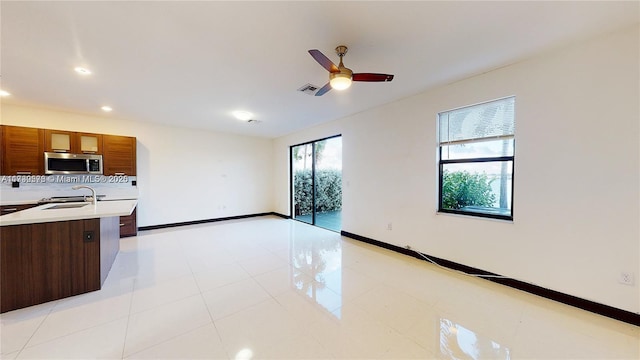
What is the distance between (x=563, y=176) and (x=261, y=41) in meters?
3.22

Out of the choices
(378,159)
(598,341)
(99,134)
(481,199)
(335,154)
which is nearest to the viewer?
(598,341)

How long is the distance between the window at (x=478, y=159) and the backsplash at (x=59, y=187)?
19.6ft

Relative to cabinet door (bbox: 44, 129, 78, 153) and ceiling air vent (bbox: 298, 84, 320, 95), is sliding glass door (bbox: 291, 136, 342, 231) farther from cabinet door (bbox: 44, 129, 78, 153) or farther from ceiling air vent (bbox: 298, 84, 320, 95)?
cabinet door (bbox: 44, 129, 78, 153)

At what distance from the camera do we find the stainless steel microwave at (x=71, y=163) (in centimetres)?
387

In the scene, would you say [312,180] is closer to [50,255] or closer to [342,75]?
[342,75]

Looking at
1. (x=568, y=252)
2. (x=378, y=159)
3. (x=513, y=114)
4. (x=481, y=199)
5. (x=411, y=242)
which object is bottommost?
(x=411, y=242)

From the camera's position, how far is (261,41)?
214 centimetres

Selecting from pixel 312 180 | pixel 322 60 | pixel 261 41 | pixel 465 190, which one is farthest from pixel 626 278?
pixel 312 180

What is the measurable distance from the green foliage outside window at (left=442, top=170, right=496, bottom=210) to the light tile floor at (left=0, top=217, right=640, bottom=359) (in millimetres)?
937

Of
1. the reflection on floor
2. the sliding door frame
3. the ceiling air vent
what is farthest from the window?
the reflection on floor

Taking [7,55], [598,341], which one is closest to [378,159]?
[598,341]

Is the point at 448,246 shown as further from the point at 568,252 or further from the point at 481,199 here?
the point at 568,252

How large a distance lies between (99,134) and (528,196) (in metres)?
6.72

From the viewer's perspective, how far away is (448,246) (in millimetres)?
3125
